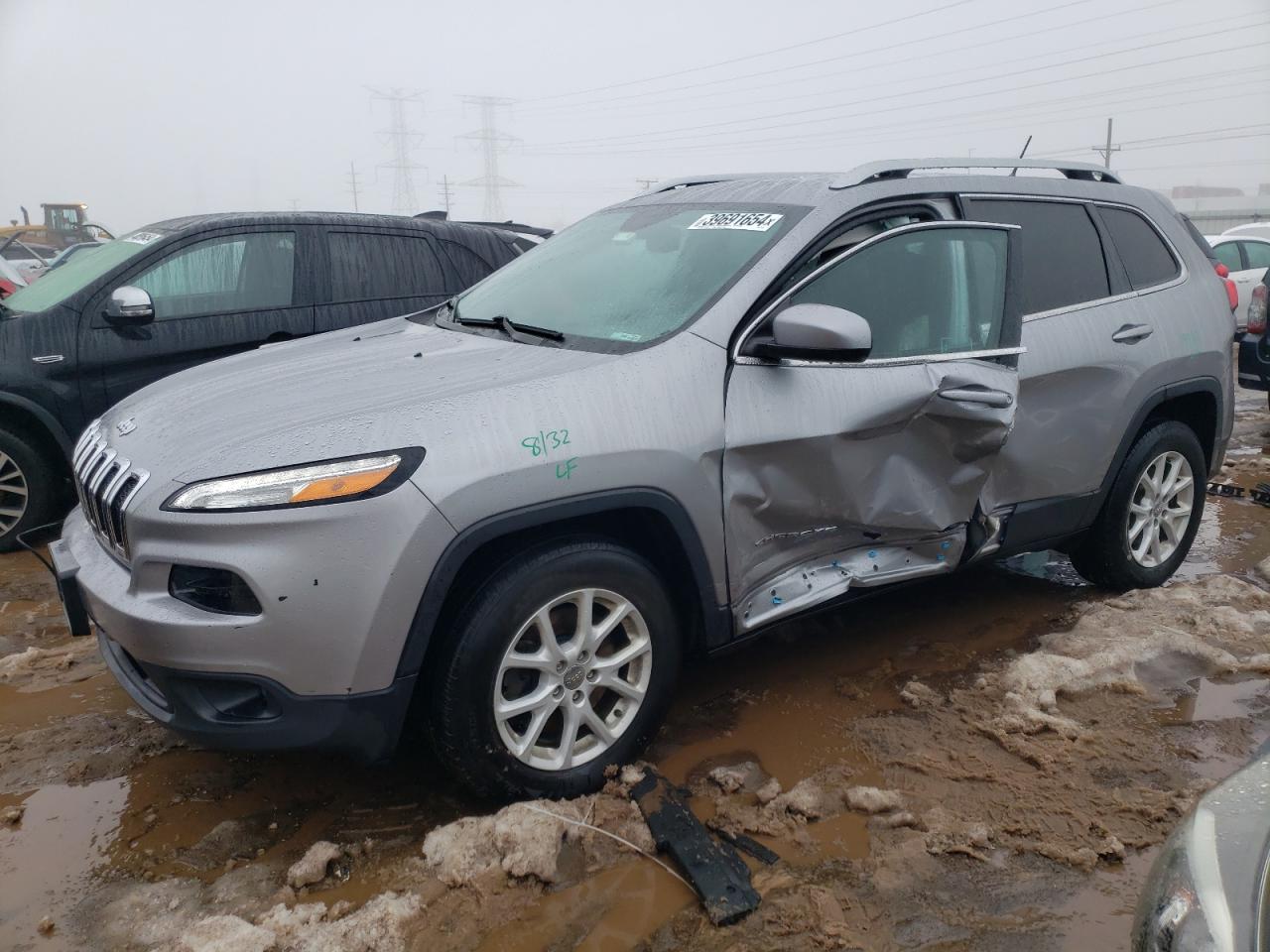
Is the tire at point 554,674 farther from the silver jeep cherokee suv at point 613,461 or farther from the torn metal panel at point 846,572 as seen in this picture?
the torn metal panel at point 846,572

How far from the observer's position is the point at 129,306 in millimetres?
4805

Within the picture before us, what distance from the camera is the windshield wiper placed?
3.00 m

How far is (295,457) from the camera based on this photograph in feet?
7.50

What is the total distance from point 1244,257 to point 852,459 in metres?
12.3

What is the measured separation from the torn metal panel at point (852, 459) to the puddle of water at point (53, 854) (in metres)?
1.91

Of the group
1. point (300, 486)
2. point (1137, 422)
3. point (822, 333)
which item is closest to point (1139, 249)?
point (1137, 422)

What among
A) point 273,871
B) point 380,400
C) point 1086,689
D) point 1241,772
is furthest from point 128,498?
point 1086,689

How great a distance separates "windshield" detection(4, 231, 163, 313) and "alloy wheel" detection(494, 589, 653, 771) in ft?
12.9

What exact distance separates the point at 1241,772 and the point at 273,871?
86.6 inches

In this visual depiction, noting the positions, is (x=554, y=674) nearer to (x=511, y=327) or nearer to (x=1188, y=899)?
(x=511, y=327)

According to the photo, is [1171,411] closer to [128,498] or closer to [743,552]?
[743,552]

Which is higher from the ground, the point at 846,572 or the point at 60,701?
the point at 846,572

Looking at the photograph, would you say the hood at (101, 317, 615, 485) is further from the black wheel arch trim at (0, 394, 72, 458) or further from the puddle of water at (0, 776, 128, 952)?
the black wheel arch trim at (0, 394, 72, 458)

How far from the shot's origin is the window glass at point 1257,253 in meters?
12.3
